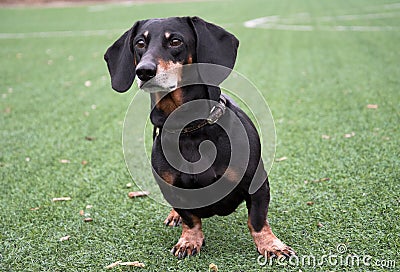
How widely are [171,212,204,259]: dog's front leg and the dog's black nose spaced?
0.72m

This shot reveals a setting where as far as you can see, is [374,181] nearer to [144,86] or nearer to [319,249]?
[319,249]

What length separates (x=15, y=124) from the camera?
508cm

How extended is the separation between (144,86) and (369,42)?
682cm

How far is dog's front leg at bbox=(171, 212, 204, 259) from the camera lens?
2561 millimetres

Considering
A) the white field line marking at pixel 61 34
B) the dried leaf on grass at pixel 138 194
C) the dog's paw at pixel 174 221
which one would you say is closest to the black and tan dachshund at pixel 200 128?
the dog's paw at pixel 174 221

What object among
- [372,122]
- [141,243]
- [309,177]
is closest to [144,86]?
[141,243]

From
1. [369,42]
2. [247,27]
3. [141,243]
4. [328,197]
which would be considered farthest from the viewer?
[247,27]

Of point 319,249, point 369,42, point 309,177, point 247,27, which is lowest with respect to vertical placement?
point 247,27

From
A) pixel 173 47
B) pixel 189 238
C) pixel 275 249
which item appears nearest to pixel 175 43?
pixel 173 47

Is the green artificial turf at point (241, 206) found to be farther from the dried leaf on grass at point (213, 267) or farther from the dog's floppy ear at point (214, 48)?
the dog's floppy ear at point (214, 48)

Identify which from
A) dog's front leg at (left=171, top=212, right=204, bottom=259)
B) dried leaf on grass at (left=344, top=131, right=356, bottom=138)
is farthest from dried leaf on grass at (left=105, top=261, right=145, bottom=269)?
dried leaf on grass at (left=344, top=131, right=356, bottom=138)

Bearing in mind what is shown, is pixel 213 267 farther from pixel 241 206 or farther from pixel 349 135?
pixel 349 135

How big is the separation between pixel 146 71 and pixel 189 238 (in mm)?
892

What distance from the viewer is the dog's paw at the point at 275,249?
2434 mm
